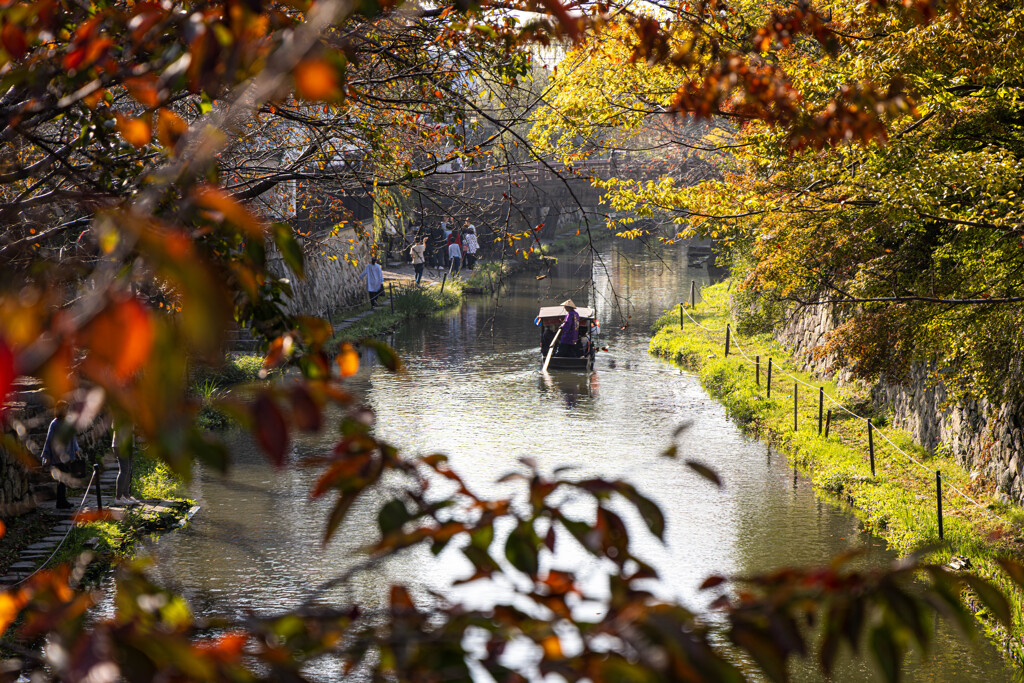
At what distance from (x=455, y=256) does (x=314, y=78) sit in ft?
103

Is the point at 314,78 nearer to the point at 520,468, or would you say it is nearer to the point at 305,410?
the point at 305,410

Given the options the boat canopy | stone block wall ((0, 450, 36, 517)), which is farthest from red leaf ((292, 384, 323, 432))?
the boat canopy

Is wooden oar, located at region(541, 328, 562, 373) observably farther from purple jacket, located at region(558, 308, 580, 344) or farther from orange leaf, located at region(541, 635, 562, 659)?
orange leaf, located at region(541, 635, 562, 659)

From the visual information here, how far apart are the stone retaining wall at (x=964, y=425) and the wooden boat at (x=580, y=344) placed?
5.37 metres

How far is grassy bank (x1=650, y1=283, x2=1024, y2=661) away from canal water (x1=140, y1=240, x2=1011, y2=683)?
1.15 feet

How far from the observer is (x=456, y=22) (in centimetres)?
621

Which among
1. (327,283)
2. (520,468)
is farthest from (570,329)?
(327,283)

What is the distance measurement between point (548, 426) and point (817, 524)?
548 cm

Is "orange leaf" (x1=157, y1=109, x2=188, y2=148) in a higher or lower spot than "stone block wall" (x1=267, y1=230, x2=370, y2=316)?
higher

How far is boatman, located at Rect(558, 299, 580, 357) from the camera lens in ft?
66.8

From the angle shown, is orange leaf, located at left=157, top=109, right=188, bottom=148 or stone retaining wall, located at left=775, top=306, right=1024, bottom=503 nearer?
orange leaf, located at left=157, top=109, right=188, bottom=148

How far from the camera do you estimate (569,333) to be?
2048 cm

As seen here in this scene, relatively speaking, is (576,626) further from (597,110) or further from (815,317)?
(815,317)

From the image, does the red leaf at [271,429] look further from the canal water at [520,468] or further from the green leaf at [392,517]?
the canal water at [520,468]
